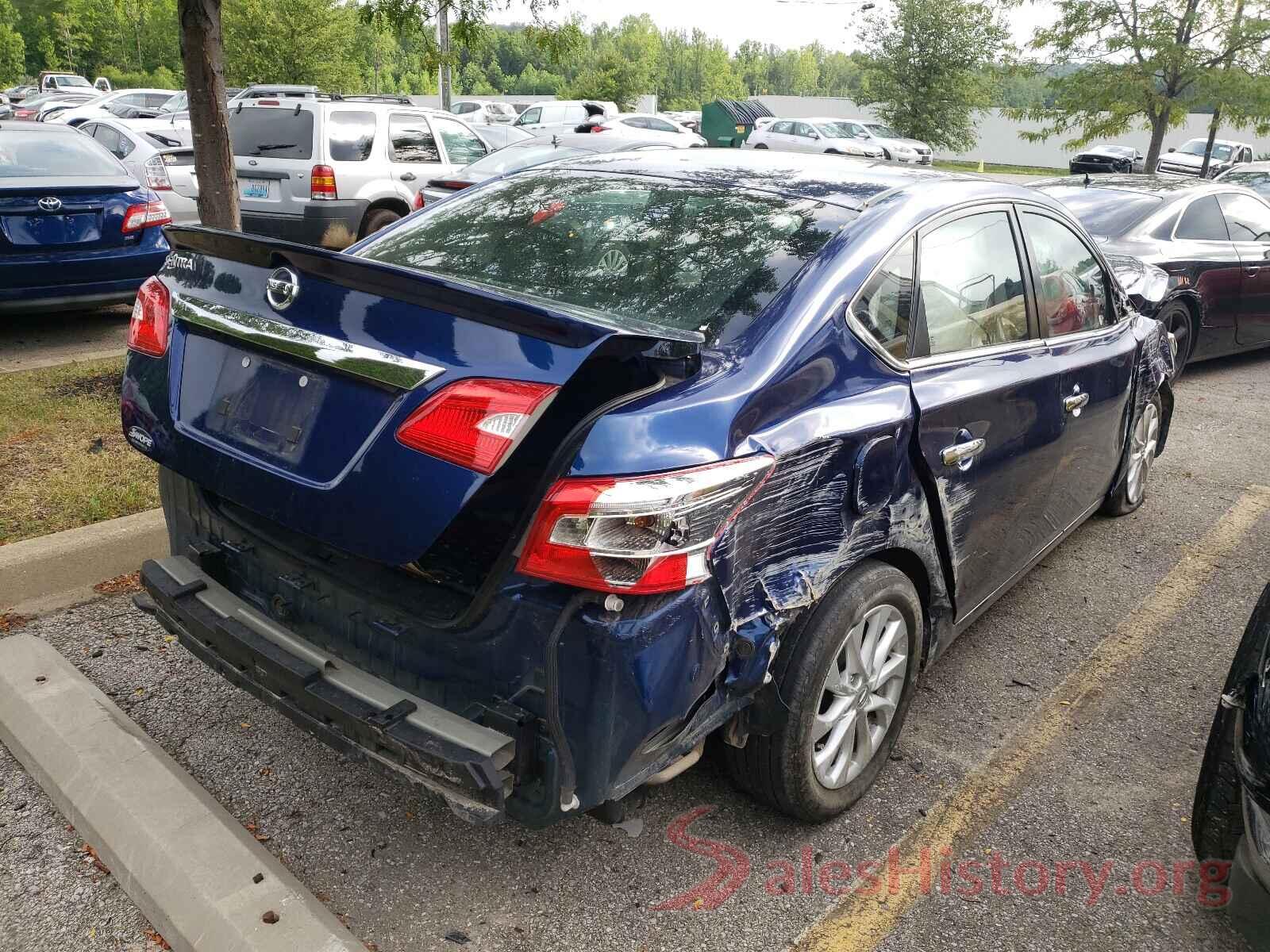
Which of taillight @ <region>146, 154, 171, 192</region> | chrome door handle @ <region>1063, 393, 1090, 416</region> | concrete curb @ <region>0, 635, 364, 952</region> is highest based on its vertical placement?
taillight @ <region>146, 154, 171, 192</region>

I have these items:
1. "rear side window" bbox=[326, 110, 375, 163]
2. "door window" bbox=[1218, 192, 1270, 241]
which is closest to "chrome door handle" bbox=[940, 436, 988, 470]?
"door window" bbox=[1218, 192, 1270, 241]

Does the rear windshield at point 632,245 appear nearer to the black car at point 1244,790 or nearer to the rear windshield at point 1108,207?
the black car at point 1244,790

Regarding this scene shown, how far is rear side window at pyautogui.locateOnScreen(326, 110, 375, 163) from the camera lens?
10.5 metres

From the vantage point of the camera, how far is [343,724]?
229cm

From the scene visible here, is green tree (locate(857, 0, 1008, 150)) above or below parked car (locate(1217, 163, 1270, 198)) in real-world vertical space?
above

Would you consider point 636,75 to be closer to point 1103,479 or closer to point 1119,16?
point 1119,16

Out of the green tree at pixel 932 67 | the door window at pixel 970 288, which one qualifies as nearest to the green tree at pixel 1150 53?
the door window at pixel 970 288

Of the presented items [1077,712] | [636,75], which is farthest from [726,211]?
[636,75]

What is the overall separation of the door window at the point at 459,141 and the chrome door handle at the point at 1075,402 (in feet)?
31.5

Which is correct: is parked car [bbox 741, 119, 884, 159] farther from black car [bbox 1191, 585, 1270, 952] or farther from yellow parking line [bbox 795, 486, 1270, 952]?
Answer: black car [bbox 1191, 585, 1270, 952]

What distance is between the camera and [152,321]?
2793 mm

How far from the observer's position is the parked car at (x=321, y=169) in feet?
33.9

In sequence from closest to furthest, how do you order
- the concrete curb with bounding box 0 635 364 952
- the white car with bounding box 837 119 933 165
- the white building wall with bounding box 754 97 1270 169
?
the concrete curb with bounding box 0 635 364 952 → the white car with bounding box 837 119 933 165 → the white building wall with bounding box 754 97 1270 169

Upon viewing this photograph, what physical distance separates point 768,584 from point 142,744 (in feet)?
6.00
